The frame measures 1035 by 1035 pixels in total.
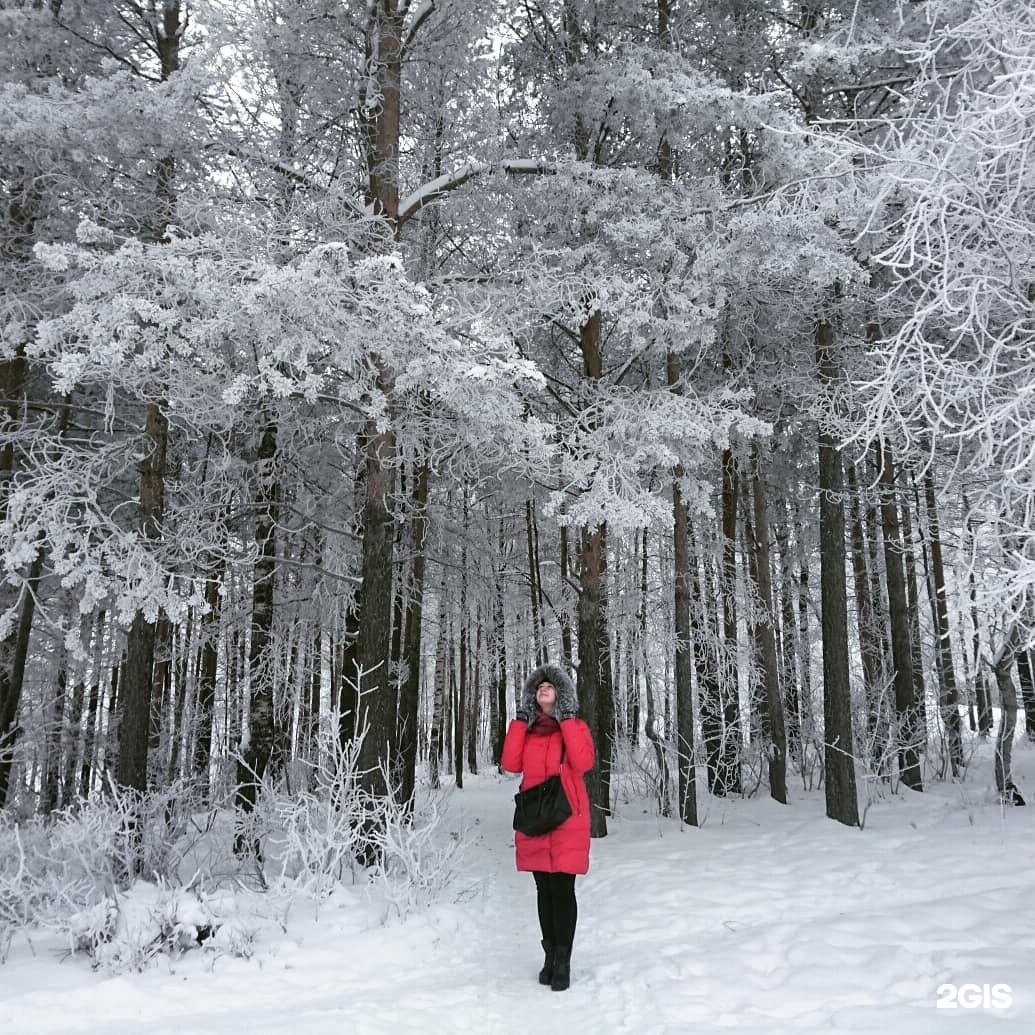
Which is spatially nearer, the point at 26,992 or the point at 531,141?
the point at 26,992

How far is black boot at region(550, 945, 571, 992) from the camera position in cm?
421

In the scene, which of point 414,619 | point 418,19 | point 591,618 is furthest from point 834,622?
point 418,19

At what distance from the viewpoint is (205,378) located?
7.08 meters

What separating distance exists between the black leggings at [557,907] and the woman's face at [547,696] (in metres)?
0.93

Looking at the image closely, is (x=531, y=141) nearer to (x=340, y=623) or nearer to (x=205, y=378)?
(x=205, y=378)

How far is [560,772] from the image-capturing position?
4.52 m

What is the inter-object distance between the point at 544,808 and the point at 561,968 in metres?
0.84

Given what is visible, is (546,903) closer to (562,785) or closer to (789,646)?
(562,785)

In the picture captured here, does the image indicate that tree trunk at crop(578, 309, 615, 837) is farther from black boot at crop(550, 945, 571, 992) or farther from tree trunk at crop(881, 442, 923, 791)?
black boot at crop(550, 945, 571, 992)

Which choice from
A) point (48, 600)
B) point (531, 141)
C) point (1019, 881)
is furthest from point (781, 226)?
A: point (48, 600)

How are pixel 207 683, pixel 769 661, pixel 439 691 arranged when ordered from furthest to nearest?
pixel 439 691 → pixel 207 683 → pixel 769 661

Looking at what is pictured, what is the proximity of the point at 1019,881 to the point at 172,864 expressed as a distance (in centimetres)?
634

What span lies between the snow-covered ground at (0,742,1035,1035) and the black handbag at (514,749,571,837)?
84cm

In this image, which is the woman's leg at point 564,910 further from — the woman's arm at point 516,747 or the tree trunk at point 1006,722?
the tree trunk at point 1006,722
